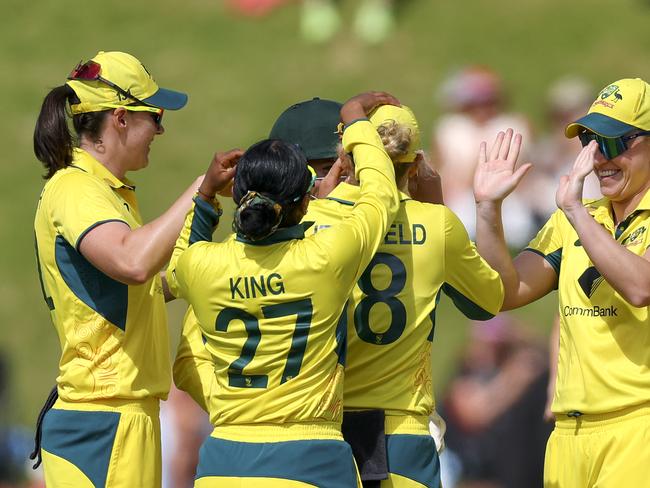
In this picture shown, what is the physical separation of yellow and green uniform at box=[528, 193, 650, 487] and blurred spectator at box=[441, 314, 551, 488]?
4196 millimetres

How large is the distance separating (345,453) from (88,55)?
11.9 m

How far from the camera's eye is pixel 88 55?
15.5 meters

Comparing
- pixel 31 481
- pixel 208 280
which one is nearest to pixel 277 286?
pixel 208 280

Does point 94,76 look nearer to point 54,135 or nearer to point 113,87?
point 113,87

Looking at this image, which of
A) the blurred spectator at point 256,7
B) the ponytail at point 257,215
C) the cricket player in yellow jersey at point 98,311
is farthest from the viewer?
the blurred spectator at point 256,7

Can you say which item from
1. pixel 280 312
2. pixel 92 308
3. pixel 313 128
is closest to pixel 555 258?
pixel 313 128

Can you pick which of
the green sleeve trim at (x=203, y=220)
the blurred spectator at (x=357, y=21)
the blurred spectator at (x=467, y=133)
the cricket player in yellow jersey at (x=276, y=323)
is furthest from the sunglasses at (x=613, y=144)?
the blurred spectator at (x=357, y=21)

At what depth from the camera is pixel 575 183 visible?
4695 millimetres

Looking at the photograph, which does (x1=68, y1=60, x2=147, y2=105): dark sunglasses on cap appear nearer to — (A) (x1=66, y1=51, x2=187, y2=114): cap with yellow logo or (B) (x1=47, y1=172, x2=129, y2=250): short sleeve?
Result: (A) (x1=66, y1=51, x2=187, y2=114): cap with yellow logo

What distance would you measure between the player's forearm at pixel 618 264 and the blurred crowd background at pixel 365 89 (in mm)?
4663

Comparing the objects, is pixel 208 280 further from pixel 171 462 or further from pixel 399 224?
pixel 171 462

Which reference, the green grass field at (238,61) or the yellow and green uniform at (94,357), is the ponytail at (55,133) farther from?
the green grass field at (238,61)

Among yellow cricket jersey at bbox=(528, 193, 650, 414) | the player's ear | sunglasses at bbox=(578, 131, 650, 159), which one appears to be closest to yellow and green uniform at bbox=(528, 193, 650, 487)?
yellow cricket jersey at bbox=(528, 193, 650, 414)

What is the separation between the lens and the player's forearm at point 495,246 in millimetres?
4918
